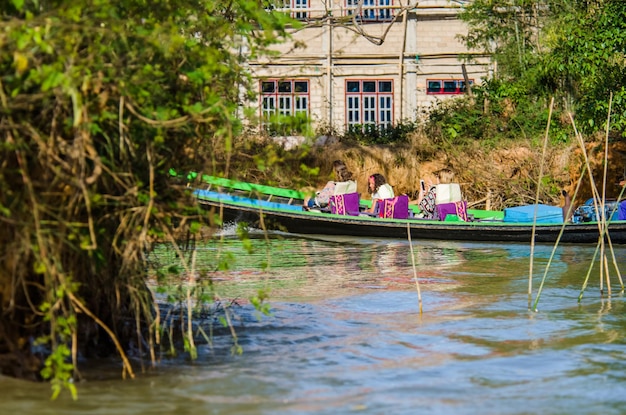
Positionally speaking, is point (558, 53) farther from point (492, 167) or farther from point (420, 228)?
point (492, 167)

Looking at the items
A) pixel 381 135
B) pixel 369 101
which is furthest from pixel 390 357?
pixel 369 101

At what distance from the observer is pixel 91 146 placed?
5.91m

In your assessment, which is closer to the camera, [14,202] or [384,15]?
[14,202]

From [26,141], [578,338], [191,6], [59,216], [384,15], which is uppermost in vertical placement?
[384,15]

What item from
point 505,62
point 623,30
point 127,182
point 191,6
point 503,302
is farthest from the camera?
point 505,62

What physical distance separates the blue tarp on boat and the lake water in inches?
163

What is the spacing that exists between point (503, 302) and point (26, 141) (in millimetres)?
6184

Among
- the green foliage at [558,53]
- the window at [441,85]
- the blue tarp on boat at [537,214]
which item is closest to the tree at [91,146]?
the green foliage at [558,53]

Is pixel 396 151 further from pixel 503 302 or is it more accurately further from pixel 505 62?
pixel 503 302

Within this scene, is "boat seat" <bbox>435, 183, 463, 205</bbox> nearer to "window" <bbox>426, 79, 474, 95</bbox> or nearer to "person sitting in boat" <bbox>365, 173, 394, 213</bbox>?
"person sitting in boat" <bbox>365, 173, 394, 213</bbox>

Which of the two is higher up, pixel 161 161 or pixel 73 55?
pixel 73 55

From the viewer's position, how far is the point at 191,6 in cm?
673

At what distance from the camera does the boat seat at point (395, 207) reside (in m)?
18.0

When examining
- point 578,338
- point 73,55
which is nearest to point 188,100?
point 73,55
